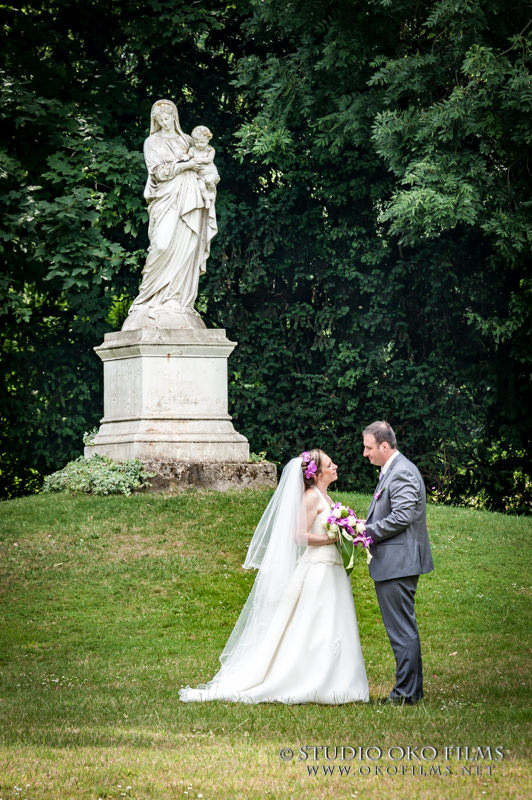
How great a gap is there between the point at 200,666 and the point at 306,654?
63.1 inches

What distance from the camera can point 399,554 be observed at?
6914mm

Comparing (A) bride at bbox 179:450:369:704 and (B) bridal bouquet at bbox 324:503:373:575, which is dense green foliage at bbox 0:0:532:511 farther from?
(B) bridal bouquet at bbox 324:503:373:575

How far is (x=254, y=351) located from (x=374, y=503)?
1286 cm

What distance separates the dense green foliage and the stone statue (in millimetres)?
3033

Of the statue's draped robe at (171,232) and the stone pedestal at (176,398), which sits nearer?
the stone pedestal at (176,398)

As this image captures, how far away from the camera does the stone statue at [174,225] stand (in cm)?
1421

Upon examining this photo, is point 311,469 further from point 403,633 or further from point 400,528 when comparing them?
point 403,633

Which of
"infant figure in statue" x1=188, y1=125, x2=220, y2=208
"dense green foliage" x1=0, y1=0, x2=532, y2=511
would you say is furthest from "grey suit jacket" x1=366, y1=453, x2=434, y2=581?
"dense green foliage" x1=0, y1=0, x2=532, y2=511

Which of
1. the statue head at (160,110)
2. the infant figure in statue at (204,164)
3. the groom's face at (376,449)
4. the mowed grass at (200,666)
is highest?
the statue head at (160,110)

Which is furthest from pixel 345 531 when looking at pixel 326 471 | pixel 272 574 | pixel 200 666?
pixel 200 666

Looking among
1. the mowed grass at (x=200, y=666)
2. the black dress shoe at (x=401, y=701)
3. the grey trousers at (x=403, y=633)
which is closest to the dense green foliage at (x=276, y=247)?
the mowed grass at (x=200, y=666)

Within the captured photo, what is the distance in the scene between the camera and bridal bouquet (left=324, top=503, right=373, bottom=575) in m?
7.10

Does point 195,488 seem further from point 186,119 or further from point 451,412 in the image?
point 186,119

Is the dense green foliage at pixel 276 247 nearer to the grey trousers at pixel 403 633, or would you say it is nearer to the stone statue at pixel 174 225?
the stone statue at pixel 174 225
